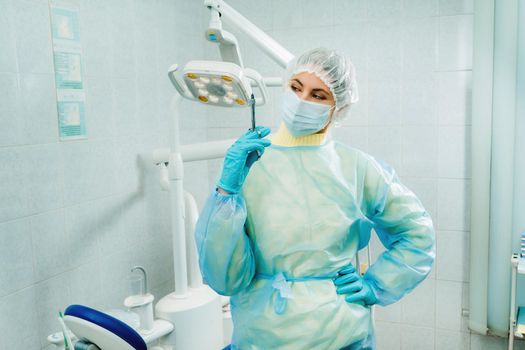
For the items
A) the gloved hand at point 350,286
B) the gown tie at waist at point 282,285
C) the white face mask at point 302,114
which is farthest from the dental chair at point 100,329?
the white face mask at point 302,114

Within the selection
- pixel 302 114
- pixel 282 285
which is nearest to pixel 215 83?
pixel 302 114

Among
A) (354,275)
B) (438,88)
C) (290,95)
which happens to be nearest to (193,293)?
(354,275)

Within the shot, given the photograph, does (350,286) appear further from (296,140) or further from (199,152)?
(199,152)

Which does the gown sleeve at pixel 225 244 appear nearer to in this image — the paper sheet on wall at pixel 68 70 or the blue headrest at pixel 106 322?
the blue headrest at pixel 106 322

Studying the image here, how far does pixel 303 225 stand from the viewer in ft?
4.64

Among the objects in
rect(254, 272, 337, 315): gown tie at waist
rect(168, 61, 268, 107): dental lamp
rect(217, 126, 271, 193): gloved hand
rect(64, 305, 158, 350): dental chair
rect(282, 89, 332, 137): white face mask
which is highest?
rect(168, 61, 268, 107): dental lamp

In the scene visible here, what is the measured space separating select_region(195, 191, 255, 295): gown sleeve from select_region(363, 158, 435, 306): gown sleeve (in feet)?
1.32

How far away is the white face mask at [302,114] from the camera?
143cm

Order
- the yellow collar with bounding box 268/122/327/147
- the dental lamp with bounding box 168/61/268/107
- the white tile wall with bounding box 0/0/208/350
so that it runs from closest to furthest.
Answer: the dental lamp with bounding box 168/61/268/107 → the yellow collar with bounding box 268/122/327/147 → the white tile wall with bounding box 0/0/208/350

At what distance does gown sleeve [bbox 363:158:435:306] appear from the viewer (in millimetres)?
1522

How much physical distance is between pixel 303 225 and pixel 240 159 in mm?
275

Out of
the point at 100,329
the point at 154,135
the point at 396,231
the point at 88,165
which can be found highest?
the point at 154,135

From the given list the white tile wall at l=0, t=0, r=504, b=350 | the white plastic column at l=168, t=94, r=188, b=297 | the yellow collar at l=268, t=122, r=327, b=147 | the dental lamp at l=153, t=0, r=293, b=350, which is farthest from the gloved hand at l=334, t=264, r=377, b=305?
the white tile wall at l=0, t=0, r=504, b=350

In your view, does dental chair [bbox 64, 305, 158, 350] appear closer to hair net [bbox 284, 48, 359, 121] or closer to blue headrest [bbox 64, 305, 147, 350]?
blue headrest [bbox 64, 305, 147, 350]
